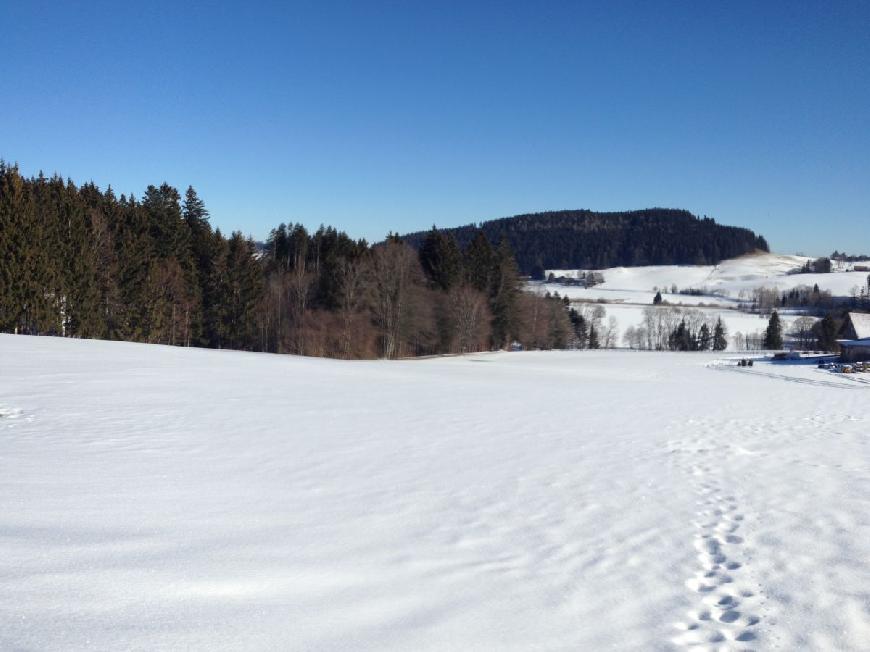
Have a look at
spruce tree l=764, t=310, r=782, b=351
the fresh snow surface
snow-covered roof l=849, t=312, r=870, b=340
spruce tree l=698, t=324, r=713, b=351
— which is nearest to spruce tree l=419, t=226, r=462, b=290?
the fresh snow surface

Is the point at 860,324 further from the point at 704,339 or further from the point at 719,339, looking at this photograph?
the point at 704,339

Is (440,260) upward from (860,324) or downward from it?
upward

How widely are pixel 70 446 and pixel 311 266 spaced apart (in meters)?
63.3

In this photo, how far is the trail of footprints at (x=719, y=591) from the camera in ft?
14.7

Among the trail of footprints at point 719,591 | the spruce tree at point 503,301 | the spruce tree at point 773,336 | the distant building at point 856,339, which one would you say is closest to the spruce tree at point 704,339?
the spruce tree at point 773,336

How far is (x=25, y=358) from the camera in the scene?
21312 mm

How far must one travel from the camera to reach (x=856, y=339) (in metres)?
67.4

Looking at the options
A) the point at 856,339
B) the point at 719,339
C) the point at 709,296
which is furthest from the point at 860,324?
the point at 709,296

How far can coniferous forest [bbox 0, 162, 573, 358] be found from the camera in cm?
3869

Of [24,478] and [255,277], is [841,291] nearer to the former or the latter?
[255,277]

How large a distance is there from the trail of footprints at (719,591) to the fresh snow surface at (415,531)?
3 centimetres

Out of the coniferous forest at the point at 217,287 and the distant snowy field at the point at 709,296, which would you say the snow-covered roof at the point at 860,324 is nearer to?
the coniferous forest at the point at 217,287

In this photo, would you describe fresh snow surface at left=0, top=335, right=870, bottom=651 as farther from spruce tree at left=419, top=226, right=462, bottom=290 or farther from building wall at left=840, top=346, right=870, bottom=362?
building wall at left=840, top=346, right=870, bottom=362

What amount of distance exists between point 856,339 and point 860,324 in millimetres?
6611
